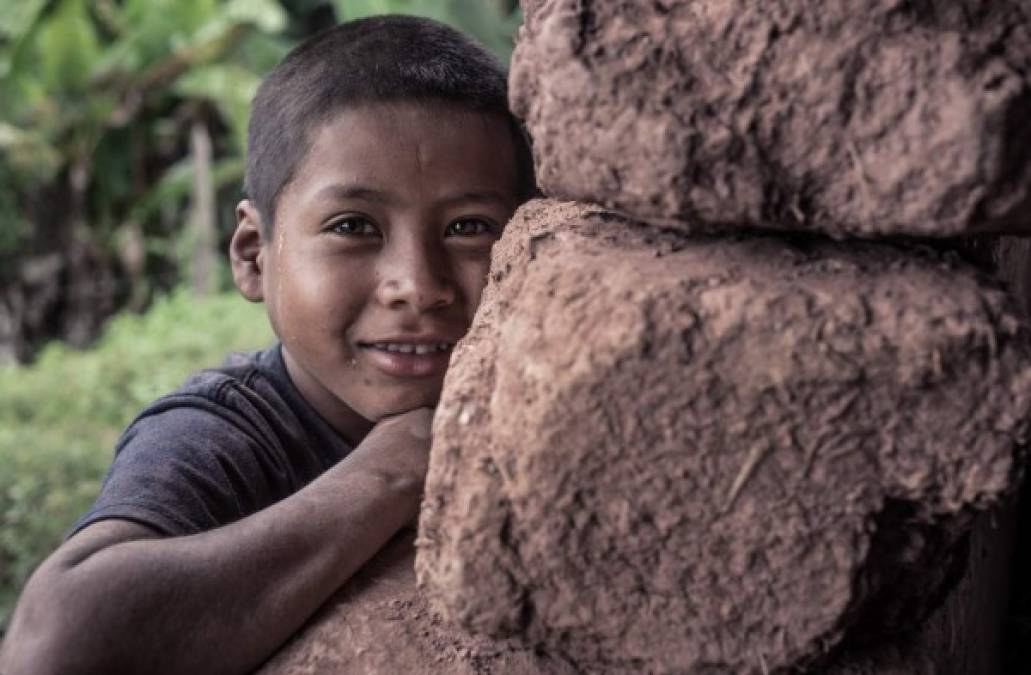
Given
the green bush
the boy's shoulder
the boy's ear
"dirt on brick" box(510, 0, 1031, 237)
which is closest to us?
"dirt on brick" box(510, 0, 1031, 237)

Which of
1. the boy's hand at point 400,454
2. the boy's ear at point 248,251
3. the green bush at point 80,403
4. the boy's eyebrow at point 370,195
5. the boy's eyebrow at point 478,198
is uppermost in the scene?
the boy's eyebrow at point 370,195

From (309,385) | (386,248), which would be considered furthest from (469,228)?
→ (309,385)

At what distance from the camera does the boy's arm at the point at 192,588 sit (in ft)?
4.50

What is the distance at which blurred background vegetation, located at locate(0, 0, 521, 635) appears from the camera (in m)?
8.56

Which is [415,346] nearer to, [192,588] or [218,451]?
[218,451]

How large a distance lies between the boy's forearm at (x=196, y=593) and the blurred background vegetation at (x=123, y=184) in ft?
19.1

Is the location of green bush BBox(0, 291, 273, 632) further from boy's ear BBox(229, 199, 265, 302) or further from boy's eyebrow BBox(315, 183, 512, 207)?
boy's eyebrow BBox(315, 183, 512, 207)

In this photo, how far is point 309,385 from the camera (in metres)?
2.17

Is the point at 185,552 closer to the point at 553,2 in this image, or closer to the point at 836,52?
the point at 553,2

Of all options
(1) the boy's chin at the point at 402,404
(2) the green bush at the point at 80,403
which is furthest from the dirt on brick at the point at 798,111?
(2) the green bush at the point at 80,403

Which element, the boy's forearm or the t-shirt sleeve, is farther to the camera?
the t-shirt sleeve

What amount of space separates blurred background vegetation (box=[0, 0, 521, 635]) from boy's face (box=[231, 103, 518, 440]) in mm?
5148

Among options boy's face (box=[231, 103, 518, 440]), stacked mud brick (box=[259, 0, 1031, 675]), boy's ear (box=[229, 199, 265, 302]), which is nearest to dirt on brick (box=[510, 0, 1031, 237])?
stacked mud brick (box=[259, 0, 1031, 675])

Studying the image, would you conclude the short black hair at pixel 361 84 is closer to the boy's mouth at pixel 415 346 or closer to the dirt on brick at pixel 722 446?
the boy's mouth at pixel 415 346
